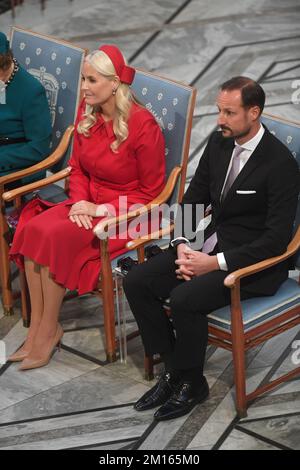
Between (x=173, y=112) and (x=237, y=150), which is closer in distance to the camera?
(x=237, y=150)

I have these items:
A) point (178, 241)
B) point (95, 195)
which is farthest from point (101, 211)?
point (178, 241)

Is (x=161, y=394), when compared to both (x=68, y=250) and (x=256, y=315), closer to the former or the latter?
(x=256, y=315)

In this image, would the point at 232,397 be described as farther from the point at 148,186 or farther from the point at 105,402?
the point at 148,186

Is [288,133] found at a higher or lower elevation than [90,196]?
higher

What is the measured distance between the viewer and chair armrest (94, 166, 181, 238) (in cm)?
417

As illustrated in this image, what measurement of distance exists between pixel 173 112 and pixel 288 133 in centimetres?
56

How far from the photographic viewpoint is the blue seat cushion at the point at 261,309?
3.84m

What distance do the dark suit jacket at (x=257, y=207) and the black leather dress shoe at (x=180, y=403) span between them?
477 mm

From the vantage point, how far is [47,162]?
479 cm

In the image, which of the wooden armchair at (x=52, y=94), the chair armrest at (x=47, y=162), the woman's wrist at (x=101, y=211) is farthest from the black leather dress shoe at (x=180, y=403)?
the chair armrest at (x=47, y=162)

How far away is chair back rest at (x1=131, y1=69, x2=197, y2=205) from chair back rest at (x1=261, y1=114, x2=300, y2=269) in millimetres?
359

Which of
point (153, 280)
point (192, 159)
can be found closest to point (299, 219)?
point (153, 280)

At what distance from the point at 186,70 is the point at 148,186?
10.2 feet

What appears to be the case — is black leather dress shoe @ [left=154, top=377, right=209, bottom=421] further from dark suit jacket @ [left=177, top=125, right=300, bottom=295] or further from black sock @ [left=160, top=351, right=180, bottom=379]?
dark suit jacket @ [left=177, top=125, right=300, bottom=295]
